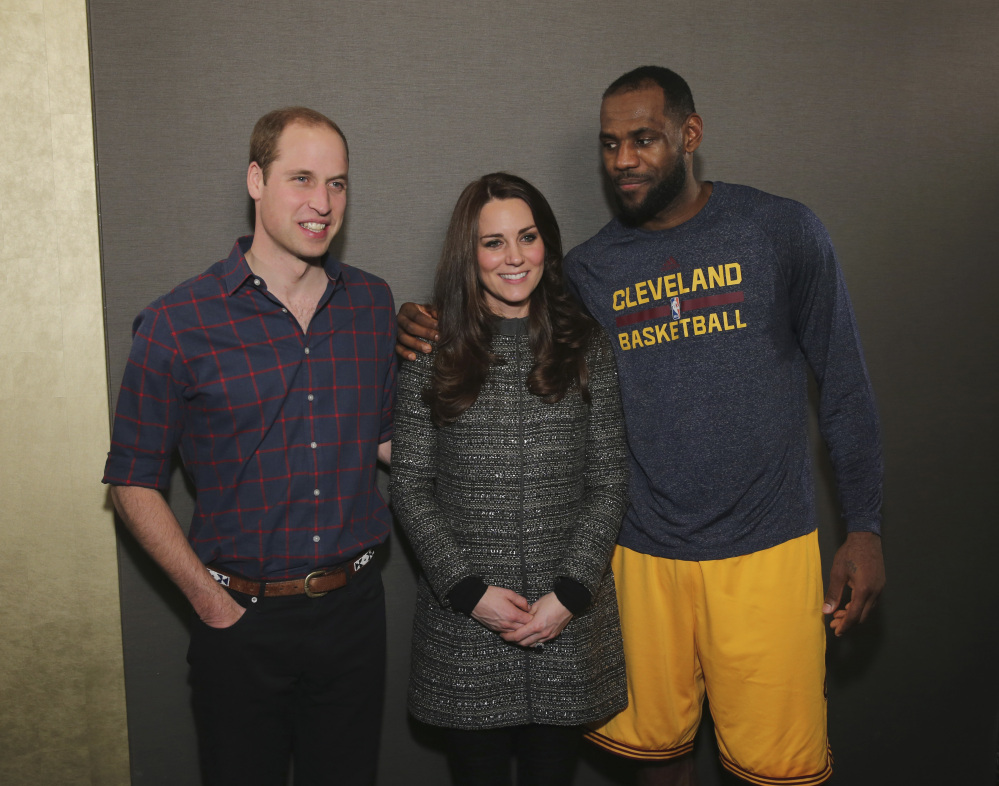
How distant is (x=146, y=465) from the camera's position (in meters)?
1.71

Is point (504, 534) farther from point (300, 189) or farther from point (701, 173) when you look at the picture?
point (701, 173)

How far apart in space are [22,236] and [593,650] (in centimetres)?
179

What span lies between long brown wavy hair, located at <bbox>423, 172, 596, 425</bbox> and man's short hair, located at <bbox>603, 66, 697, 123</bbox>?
40cm

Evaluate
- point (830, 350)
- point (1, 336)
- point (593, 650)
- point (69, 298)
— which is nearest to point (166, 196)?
point (69, 298)

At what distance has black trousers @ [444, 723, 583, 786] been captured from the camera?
181 centimetres

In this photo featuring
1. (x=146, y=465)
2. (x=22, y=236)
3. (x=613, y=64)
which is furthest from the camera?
(x=613, y=64)

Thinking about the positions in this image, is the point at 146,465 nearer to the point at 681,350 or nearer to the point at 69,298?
the point at 69,298

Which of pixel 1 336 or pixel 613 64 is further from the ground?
pixel 613 64

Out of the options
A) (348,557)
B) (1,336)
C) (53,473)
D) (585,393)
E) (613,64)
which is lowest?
(348,557)

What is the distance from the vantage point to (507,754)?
6.05ft

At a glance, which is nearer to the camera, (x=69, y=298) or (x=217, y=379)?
(x=217, y=379)

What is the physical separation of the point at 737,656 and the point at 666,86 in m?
1.43

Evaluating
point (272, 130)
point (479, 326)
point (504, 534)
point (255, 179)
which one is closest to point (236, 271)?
point (255, 179)

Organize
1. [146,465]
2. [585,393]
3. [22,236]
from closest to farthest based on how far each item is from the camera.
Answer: [146,465], [585,393], [22,236]
